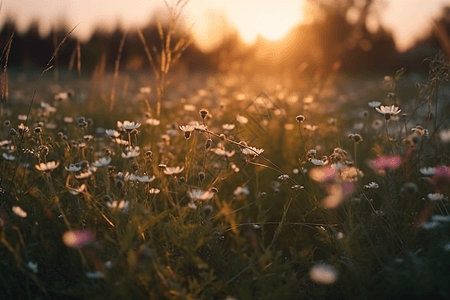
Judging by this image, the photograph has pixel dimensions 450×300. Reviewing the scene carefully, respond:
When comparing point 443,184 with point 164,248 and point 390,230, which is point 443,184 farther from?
point 164,248

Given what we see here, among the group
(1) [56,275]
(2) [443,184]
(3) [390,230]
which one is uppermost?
(2) [443,184]

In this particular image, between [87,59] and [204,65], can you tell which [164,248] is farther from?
[204,65]

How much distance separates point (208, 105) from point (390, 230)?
329cm

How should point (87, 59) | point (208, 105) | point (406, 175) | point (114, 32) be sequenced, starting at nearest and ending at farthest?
point (406, 175)
point (208, 105)
point (87, 59)
point (114, 32)

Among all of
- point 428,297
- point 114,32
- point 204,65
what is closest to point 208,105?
point 428,297

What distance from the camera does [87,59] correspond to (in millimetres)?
16344

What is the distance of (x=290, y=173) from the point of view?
8.68 ft

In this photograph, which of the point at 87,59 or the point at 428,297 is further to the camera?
the point at 87,59

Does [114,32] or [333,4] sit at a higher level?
[333,4]

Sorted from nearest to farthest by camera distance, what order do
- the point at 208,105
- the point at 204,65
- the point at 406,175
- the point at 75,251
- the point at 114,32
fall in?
the point at 75,251, the point at 406,175, the point at 208,105, the point at 114,32, the point at 204,65

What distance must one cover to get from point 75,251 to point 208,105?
3.31 m

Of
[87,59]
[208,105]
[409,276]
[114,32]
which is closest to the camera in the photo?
[409,276]

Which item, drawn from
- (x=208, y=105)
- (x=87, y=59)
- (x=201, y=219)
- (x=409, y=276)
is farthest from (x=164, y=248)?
(x=87, y=59)

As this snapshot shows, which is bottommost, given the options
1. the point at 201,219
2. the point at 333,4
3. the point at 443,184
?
the point at 201,219
